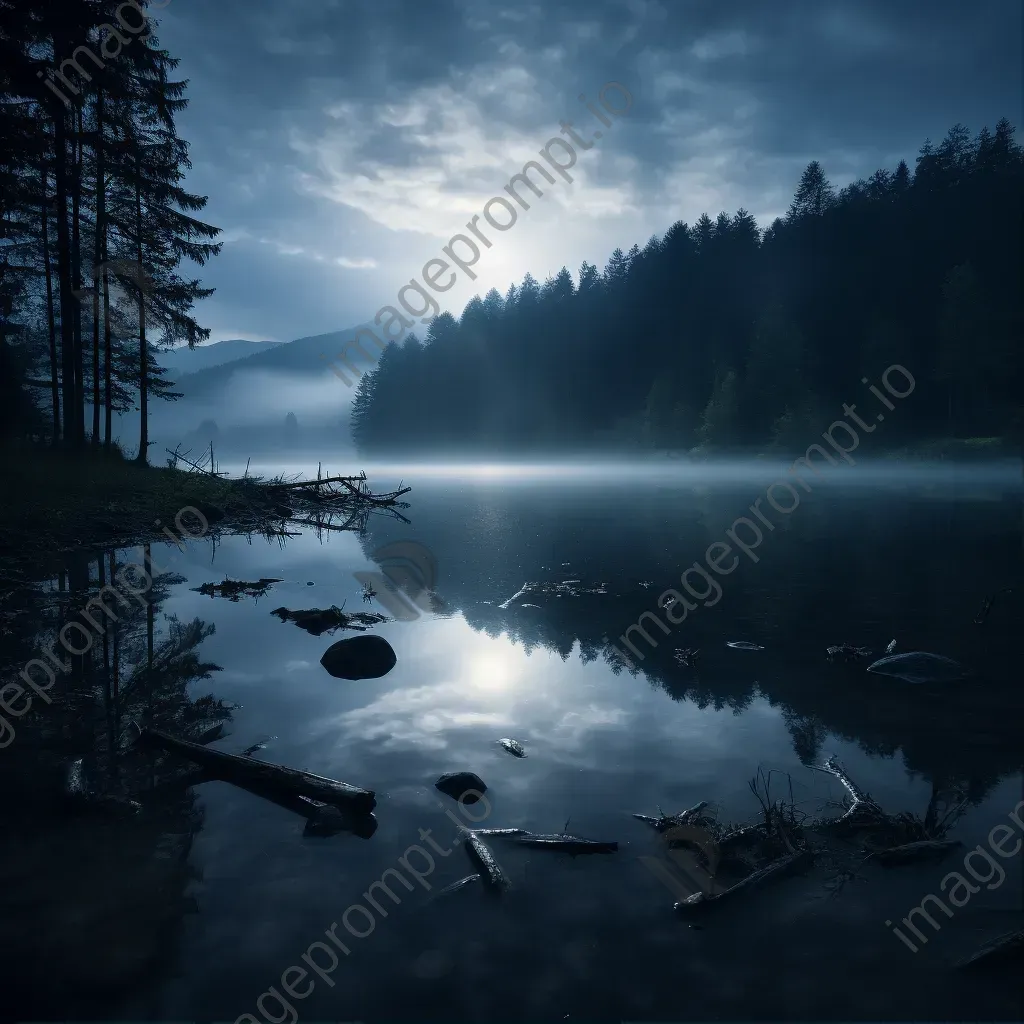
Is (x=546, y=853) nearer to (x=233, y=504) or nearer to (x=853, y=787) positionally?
(x=853, y=787)

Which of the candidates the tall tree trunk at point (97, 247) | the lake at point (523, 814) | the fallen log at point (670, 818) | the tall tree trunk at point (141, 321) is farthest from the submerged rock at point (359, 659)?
the tall tree trunk at point (97, 247)

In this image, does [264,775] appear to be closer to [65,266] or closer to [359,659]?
[359,659]

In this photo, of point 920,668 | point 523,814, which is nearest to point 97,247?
point 523,814

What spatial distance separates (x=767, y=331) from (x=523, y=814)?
68.8 meters

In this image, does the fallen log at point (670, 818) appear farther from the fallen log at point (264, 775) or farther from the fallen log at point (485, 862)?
the fallen log at point (264, 775)

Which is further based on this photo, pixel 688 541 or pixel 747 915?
pixel 688 541

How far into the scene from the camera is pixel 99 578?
44.8 ft

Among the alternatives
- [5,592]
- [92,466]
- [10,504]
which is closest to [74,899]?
[5,592]

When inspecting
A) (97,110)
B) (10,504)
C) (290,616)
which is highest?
(97,110)

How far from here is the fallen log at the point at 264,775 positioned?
535 cm

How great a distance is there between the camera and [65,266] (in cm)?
2144

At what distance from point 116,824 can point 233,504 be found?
22.5m

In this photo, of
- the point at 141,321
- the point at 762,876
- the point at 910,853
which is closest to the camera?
the point at 762,876

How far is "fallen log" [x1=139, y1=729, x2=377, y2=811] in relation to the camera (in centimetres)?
535
